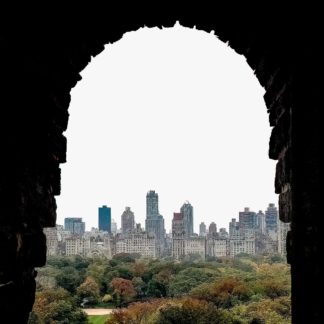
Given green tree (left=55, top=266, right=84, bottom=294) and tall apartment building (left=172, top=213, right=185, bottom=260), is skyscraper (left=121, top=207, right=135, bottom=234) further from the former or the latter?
green tree (left=55, top=266, right=84, bottom=294)

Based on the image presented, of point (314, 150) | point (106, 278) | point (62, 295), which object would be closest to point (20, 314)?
point (314, 150)

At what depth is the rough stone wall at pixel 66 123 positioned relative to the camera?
369cm

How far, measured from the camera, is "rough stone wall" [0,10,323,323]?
145 inches

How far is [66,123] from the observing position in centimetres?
498

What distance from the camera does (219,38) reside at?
16.0 ft

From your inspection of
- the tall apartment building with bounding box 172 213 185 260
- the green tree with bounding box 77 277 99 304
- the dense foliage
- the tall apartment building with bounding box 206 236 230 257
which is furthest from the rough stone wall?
the tall apartment building with bounding box 206 236 230 257

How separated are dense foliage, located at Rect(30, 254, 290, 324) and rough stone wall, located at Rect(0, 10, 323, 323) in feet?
96.6

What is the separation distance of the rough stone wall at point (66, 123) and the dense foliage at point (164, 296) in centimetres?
2944

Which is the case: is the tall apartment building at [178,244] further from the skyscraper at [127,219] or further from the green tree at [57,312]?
the green tree at [57,312]

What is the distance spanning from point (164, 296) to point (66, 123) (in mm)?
50298

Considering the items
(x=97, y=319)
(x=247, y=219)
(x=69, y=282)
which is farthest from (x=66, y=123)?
(x=247, y=219)

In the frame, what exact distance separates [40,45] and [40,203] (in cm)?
139

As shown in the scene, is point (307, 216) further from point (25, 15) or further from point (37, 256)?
point (25, 15)

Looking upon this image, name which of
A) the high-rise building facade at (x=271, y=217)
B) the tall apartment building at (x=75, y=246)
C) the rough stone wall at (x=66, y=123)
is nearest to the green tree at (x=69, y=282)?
the rough stone wall at (x=66, y=123)
